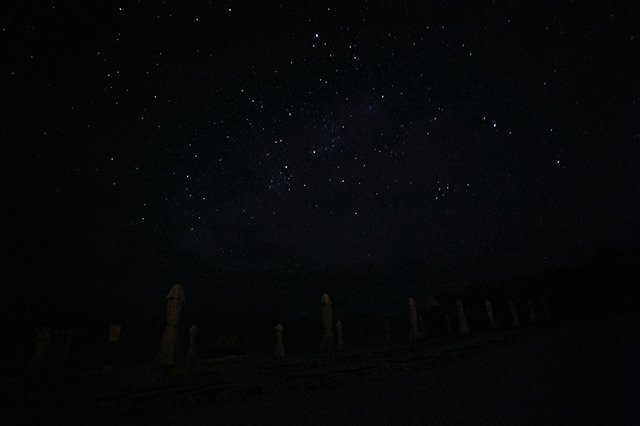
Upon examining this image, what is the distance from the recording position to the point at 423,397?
5.30 m

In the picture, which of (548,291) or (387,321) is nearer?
(387,321)

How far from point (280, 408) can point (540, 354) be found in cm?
839

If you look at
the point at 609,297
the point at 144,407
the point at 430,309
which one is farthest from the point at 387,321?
the point at 609,297

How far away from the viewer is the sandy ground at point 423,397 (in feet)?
13.8

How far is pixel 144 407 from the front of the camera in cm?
549

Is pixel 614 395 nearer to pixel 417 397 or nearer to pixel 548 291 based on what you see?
pixel 417 397

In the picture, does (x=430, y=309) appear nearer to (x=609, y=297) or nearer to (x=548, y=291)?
(x=548, y=291)

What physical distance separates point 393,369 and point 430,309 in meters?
31.6

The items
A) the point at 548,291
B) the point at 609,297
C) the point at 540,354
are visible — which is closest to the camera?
the point at 540,354

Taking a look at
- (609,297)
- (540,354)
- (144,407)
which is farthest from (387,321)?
(609,297)

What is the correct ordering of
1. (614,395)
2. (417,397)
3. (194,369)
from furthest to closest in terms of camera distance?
1. (194,369)
2. (417,397)
3. (614,395)

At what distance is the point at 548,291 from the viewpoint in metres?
30.2

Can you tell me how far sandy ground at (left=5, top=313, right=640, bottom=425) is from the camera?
13.8ft

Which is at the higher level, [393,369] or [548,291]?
[548,291]
